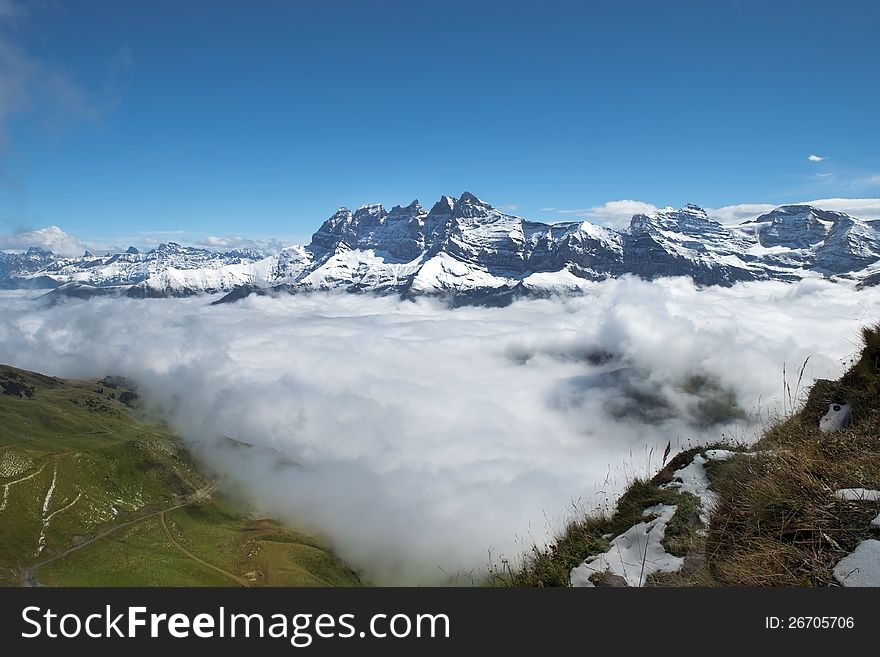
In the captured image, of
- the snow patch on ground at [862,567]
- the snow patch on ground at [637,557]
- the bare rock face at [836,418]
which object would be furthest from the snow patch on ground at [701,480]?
the snow patch on ground at [862,567]

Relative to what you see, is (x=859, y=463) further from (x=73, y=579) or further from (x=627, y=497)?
(x=73, y=579)

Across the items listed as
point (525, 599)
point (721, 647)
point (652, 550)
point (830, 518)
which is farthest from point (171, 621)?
point (830, 518)

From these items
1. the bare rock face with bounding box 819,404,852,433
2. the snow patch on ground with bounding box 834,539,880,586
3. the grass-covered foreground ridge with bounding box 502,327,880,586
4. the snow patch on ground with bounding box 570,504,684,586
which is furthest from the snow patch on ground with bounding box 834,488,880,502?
the bare rock face with bounding box 819,404,852,433

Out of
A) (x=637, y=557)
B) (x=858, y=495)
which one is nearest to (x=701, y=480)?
(x=637, y=557)

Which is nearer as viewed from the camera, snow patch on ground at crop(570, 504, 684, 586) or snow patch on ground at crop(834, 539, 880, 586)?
snow patch on ground at crop(834, 539, 880, 586)

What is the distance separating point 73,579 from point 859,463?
216105 mm

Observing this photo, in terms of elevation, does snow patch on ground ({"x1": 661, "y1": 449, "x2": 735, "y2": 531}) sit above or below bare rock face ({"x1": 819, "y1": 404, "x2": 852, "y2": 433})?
below

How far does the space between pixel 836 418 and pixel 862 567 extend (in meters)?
7.12

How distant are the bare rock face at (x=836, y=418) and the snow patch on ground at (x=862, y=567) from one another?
19.4ft

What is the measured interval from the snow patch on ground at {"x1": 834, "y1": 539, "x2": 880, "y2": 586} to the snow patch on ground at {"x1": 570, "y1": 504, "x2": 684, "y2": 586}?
2.95m

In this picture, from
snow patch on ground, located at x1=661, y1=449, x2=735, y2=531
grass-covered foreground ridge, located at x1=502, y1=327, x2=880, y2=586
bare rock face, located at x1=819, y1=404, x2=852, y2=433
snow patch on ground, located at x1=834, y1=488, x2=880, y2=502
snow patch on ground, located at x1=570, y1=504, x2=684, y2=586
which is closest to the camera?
grass-covered foreground ridge, located at x1=502, y1=327, x2=880, y2=586

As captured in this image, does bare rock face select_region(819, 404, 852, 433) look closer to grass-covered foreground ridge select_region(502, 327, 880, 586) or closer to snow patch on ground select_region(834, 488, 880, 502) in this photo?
grass-covered foreground ridge select_region(502, 327, 880, 586)

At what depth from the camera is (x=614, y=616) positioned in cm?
693

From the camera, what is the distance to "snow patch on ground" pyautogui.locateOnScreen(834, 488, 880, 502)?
6633mm
